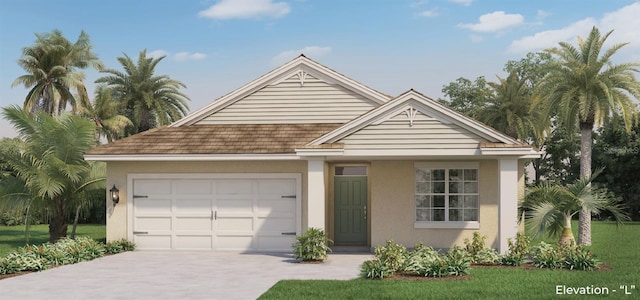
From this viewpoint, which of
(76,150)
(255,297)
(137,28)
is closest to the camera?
(255,297)

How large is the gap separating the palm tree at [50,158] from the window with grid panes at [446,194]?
910cm

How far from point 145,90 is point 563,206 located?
3111 cm

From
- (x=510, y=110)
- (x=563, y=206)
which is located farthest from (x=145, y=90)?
(x=563, y=206)

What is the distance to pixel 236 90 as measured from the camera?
20.2 metres

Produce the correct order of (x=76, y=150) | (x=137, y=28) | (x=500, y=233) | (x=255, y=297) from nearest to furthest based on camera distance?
(x=255, y=297)
(x=500, y=233)
(x=76, y=150)
(x=137, y=28)

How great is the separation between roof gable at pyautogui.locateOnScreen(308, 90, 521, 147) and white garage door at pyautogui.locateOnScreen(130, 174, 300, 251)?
2.71 meters

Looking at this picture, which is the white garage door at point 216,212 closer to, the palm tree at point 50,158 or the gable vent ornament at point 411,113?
the palm tree at point 50,158

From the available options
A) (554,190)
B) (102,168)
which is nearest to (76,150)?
(102,168)

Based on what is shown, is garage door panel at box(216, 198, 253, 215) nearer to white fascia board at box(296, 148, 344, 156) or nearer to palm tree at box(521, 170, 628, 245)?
white fascia board at box(296, 148, 344, 156)

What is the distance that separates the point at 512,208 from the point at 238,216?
7088mm

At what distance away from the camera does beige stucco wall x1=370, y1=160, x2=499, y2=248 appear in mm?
17609

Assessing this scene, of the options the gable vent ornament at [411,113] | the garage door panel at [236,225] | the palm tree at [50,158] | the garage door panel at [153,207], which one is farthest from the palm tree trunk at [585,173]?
the palm tree at [50,158]

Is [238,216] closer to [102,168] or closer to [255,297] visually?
[102,168]

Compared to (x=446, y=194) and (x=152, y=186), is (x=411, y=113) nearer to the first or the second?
(x=446, y=194)
